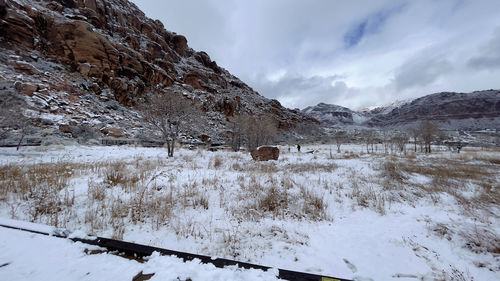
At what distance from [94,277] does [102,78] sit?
4785 cm

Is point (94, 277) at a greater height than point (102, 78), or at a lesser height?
lesser

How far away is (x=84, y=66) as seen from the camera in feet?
114

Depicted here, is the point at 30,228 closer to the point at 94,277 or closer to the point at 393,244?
the point at 94,277

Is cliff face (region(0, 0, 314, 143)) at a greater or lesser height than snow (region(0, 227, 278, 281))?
greater

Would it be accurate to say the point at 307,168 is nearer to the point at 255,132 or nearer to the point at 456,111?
the point at 255,132

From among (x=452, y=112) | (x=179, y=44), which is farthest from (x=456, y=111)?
(x=179, y=44)

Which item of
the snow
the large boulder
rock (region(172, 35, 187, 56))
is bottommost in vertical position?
the snow

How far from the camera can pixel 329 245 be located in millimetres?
2600

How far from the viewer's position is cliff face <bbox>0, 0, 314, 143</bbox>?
24000 millimetres

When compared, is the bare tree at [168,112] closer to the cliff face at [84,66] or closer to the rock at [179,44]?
the cliff face at [84,66]

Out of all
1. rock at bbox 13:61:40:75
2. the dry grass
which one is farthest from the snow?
rock at bbox 13:61:40:75

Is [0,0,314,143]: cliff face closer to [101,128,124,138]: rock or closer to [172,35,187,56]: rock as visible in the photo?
[101,128,124,138]: rock

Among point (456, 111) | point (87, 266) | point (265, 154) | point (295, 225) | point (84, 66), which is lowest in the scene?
point (295, 225)

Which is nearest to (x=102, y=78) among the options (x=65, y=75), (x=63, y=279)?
(x=65, y=75)
